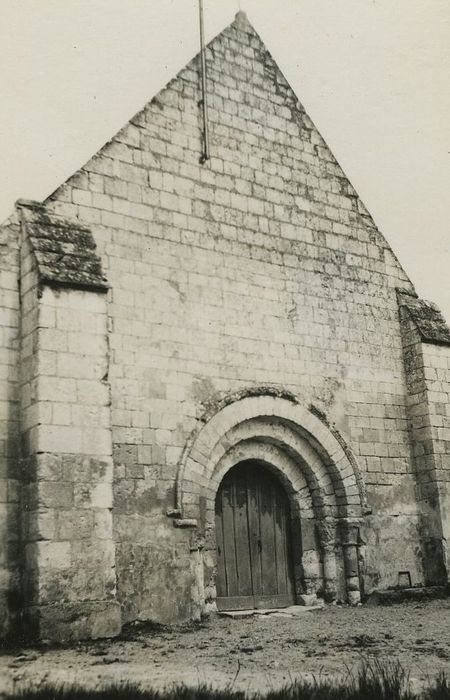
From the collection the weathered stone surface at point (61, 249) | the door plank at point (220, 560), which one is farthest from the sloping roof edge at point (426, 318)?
the weathered stone surface at point (61, 249)

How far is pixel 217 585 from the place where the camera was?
881cm

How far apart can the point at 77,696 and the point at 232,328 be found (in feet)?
17.7

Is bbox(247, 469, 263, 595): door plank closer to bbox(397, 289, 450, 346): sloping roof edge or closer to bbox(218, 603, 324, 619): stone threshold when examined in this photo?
bbox(218, 603, 324, 619): stone threshold

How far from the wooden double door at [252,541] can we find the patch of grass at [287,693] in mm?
4379

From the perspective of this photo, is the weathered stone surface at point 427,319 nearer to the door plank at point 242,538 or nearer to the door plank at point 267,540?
the door plank at point 267,540

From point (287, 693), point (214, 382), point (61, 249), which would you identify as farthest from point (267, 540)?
point (287, 693)

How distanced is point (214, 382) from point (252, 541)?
2031mm

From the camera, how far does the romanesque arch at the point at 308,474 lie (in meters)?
9.02

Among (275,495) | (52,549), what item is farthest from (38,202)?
(275,495)

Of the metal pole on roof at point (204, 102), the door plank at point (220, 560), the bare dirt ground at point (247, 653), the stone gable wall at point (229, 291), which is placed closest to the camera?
Result: the bare dirt ground at point (247, 653)

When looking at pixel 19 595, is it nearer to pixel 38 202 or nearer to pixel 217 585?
pixel 217 585

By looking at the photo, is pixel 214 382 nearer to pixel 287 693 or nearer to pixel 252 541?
pixel 252 541

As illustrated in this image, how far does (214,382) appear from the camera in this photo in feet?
28.9

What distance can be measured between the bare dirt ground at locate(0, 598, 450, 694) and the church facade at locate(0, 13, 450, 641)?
1.83ft
